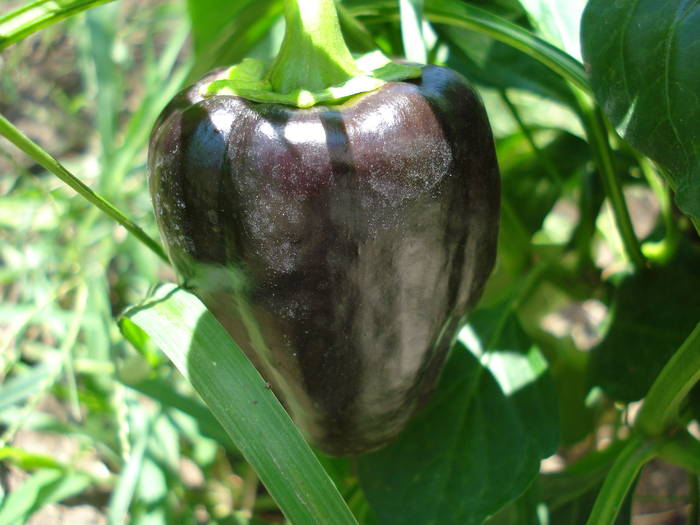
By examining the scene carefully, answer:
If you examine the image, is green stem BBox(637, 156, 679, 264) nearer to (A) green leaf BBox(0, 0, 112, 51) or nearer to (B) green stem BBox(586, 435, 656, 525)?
(B) green stem BBox(586, 435, 656, 525)

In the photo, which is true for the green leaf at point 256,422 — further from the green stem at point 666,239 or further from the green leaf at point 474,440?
the green stem at point 666,239

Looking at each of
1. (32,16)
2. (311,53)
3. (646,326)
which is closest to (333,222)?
(311,53)

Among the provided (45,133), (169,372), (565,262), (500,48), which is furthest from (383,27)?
(45,133)

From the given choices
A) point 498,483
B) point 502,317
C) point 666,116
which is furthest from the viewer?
point 502,317

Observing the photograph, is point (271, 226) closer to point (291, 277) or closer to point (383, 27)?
point (291, 277)

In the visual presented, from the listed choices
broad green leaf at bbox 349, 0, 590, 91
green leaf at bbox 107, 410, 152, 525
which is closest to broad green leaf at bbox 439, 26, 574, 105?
broad green leaf at bbox 349, 0, 590, 91

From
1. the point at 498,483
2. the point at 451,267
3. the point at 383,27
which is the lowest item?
the point at 498,483

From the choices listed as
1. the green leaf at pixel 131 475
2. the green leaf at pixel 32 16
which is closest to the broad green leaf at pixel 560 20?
the green leaf at pixel 32 16
